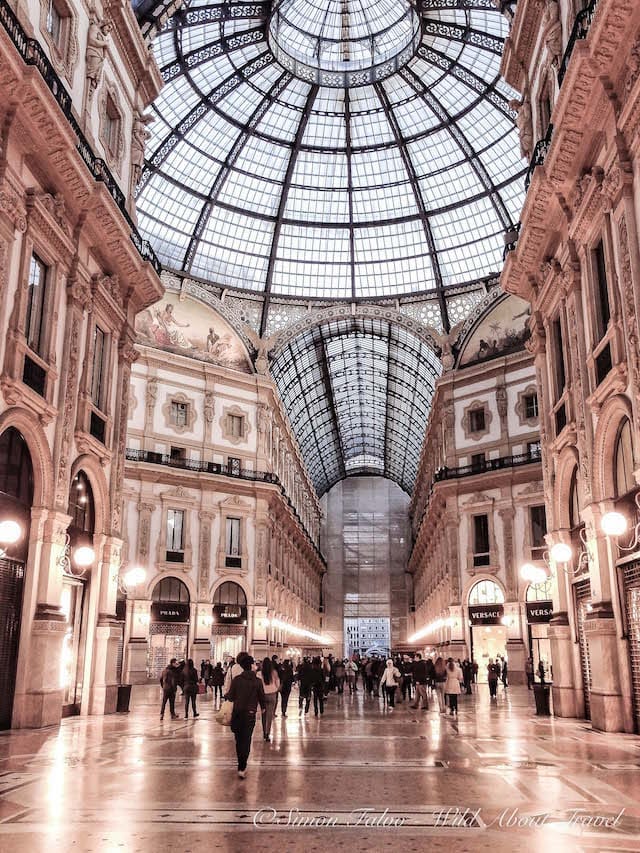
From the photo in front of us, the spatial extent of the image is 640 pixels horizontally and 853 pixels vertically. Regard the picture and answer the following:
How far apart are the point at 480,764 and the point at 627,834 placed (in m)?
4.79

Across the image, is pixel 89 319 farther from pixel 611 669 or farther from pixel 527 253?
pixel 611 669

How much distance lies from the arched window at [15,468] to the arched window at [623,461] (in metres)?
12.1

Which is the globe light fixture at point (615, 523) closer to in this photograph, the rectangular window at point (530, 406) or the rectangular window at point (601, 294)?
the rectangular window at point (601, 294)

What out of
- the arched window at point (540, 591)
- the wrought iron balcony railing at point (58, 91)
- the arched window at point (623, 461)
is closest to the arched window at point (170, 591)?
the arched window at point (540, 591)

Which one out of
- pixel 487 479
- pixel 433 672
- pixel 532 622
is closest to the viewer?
pixel 433 672

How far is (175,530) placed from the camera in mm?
40531

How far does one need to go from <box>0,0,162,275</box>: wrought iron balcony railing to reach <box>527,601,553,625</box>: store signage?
2543 cm

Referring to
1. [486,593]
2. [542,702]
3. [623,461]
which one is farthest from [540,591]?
[623,461]

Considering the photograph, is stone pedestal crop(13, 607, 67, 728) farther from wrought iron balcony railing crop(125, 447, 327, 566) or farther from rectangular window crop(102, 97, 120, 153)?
wrought iron balcony railing crop(125, 447, 327, 566)

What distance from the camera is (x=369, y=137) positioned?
1725 inches

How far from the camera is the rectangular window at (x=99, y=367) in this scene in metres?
21.3

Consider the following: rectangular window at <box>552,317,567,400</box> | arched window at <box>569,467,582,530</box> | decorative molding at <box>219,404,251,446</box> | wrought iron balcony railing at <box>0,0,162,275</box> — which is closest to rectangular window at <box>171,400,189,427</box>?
decorative molding at <box>219,404,251,446</box>

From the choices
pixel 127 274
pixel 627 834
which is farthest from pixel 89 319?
pixel 627 834

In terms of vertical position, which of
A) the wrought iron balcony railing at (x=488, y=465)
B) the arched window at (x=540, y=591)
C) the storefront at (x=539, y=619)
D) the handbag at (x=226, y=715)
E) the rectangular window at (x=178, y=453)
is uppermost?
the rectangular window at (x=178, y=453)
